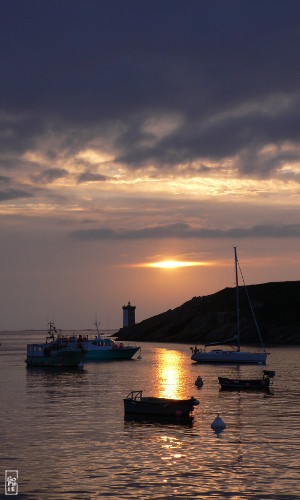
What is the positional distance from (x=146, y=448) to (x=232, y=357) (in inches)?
3186

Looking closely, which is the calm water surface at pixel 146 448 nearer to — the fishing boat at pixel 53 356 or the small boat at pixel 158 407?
the small boat at pixel 158 407

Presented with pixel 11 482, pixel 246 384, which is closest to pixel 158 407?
pixel 11 482

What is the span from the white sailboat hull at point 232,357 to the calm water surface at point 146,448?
45.6m

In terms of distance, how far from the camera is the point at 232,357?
394ft

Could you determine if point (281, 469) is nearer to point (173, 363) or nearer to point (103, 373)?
A: point (103, 373)

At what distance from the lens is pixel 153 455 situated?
1519 inches

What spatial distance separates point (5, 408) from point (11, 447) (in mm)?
18976

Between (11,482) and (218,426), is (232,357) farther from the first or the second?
(11,482)

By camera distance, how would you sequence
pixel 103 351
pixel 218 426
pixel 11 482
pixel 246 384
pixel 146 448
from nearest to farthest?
pixel 11 482, pixel 146 448, pixel 218 426, pixel 246 384, pixel 103 351

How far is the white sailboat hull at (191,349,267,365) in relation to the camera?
11794 cm

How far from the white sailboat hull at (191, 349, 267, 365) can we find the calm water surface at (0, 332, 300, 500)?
45630 millimetres

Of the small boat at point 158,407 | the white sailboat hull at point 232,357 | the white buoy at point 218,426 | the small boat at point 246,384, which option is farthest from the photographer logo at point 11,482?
the white sailboat hull at point 232,357

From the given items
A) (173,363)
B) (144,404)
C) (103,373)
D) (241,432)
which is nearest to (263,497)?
(241,432)

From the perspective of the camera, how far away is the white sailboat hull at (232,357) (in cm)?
11794
